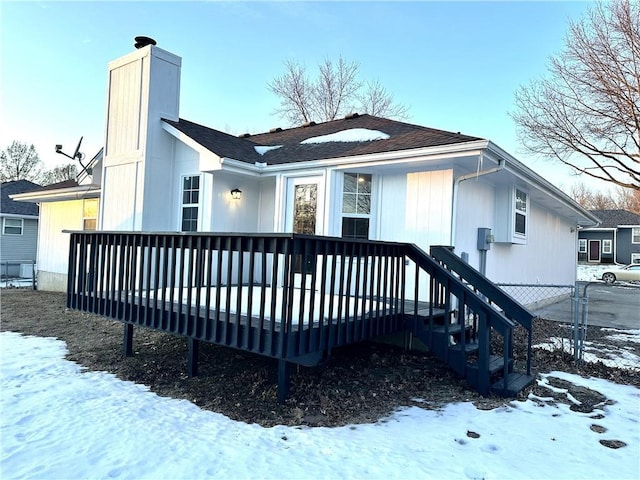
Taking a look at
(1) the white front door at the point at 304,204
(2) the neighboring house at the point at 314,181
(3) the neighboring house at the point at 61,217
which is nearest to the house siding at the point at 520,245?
(2) the neighboring house at the point at 314,181

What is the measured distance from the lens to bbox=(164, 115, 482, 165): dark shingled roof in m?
6.00

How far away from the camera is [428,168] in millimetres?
6039

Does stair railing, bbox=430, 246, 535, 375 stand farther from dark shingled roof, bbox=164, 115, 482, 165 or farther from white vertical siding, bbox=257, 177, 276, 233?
white vertical siding, bbox=257, 177, 276, 233

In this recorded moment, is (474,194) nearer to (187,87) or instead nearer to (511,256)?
(511,256)

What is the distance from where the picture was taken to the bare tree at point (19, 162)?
99.1ft

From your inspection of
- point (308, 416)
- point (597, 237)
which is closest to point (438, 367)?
point (308, 416)

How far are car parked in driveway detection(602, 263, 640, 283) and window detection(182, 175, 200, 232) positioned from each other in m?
21.6

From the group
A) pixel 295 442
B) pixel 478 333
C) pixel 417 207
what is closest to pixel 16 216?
pixel 417 207

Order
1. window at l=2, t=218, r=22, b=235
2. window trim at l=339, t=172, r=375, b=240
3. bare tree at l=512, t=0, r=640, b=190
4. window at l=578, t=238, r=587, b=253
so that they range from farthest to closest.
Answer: window at l=578, t=238, r=587, b=253, window at l=2, t=218, r=22, b=235, bare tree at l=512, t=0, r=640, b=190, window trim at l=339, t=172, r=375, b=240

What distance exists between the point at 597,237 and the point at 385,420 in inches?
1309

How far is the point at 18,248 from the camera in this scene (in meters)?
16.8

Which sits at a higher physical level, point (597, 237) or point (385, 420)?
point (597, 237)

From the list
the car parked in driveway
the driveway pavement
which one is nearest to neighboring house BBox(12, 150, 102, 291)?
the driveway pavement

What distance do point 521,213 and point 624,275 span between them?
16934mm
